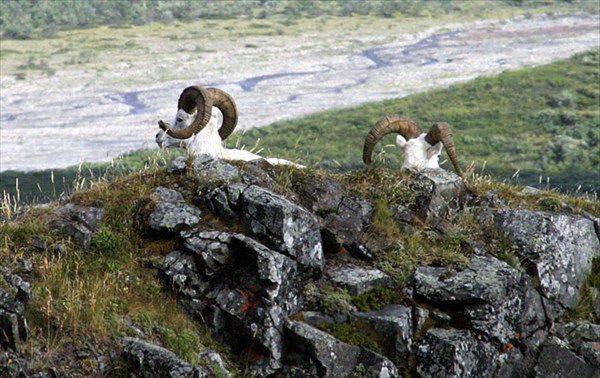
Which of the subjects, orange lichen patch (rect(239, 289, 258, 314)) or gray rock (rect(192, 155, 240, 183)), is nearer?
orange lichen patch (rect(239, 289, 258, 314))

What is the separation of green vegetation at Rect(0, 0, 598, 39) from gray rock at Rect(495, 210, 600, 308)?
210 ft

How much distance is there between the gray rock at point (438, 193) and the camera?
586 inches

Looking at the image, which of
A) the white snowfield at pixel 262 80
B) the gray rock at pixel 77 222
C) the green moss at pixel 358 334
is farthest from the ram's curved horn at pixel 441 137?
the white snowfield at pixel 262 80

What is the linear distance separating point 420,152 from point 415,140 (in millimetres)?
245

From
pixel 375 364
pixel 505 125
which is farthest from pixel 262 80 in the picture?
pixel 375 364

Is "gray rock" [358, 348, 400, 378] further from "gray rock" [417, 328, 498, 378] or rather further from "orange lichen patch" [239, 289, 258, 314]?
"orange lichen patch" [239, 289, 258, 314]

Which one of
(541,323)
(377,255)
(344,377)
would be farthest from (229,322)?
(541,323)

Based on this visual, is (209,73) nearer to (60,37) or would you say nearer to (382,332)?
(60,37)

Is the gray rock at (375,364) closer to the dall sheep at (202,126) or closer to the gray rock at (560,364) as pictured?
the gray rock at (560,364)

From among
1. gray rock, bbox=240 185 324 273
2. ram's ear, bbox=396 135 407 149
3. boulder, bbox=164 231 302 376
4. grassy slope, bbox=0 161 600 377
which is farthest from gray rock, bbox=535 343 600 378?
ram's ear, bbox=396 135 407 149

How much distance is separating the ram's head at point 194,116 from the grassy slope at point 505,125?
2722cm

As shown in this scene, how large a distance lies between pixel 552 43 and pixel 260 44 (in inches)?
884

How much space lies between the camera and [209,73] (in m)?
62.7

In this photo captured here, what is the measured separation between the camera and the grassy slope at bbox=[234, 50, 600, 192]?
53.4 meters
